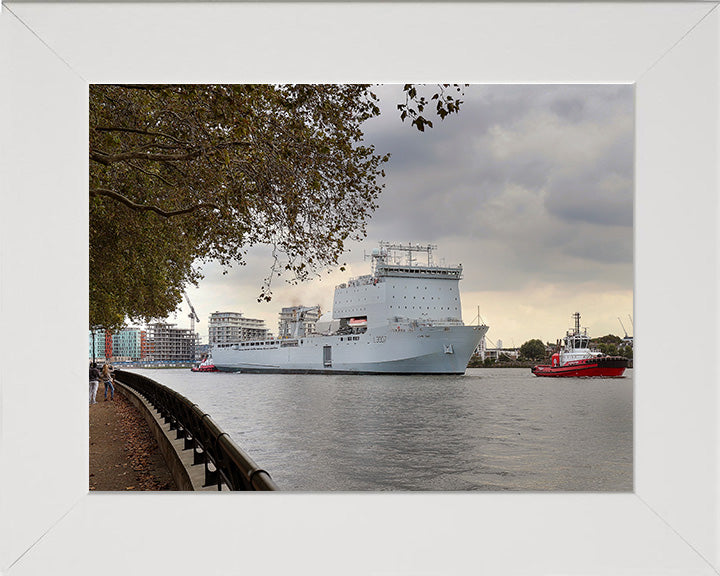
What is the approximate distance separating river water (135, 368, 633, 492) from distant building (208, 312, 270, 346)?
983cm

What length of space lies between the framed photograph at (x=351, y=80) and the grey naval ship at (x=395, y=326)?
884 inches

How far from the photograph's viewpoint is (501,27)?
1.91 m

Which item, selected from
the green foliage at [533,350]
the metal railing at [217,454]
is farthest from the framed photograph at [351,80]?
the green foliage at [533,350]

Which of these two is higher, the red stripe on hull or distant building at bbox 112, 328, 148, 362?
distant building at bbox 112, 328, 148, 362

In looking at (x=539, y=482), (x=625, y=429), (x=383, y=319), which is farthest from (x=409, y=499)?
(x=383, y=319)

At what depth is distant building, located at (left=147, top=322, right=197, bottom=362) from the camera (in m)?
18.3

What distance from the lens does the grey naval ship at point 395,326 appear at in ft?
82.2

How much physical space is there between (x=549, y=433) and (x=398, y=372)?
1427cm

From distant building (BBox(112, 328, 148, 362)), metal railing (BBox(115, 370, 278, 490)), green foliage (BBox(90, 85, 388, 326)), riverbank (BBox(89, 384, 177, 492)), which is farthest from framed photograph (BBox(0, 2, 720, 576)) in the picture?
distant building (BBox(112, 328, 148, 362))

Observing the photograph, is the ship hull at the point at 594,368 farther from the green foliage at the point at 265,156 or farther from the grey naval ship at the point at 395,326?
the green foliage at the point at 265,156

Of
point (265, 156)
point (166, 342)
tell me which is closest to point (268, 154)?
point (265, 156)

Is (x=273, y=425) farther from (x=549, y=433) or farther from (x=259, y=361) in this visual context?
(x=259, y=361)

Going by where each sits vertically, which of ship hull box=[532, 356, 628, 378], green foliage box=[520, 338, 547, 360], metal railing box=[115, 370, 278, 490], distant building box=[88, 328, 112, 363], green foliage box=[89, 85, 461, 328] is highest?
green foliage box=[89, 85, 461, 328]

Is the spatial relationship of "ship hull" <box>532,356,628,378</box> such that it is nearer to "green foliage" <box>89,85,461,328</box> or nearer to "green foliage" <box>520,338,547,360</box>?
"green foliage" <box>520,338,547,360</box>
